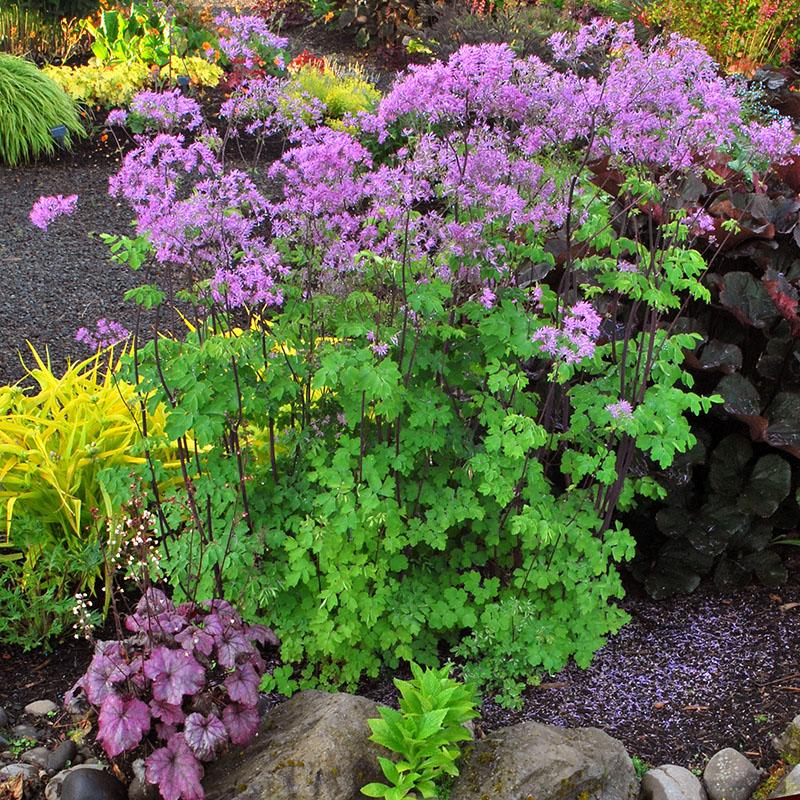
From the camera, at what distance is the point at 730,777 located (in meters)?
2.71

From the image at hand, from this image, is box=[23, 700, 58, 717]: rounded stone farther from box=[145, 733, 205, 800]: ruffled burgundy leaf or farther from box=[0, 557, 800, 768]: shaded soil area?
box=[145, 733, 205, 800]: ruffled burgundy leaf

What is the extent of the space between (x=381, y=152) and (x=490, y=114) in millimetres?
4861

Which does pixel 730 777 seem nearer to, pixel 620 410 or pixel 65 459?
pixel 620 410

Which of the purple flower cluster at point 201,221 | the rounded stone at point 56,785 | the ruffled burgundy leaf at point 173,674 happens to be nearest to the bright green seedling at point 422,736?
the ruffled burgundy leaf at point 173,674

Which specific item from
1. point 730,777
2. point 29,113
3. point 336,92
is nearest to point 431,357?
point 730,777

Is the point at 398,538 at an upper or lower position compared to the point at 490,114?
lower

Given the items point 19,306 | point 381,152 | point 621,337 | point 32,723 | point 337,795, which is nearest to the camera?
point 337,795

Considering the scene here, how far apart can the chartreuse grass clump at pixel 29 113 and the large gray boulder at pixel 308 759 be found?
595cm

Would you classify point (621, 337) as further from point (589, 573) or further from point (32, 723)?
point (32, 723)

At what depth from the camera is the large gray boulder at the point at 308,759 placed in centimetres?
237

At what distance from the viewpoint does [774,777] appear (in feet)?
8.94

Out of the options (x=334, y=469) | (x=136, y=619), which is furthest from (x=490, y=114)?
(x=136, y=619)

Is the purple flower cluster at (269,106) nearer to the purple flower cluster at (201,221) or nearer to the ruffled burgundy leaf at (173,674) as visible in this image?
the purple flower cluster at (201,221)

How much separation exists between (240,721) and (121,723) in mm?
304
